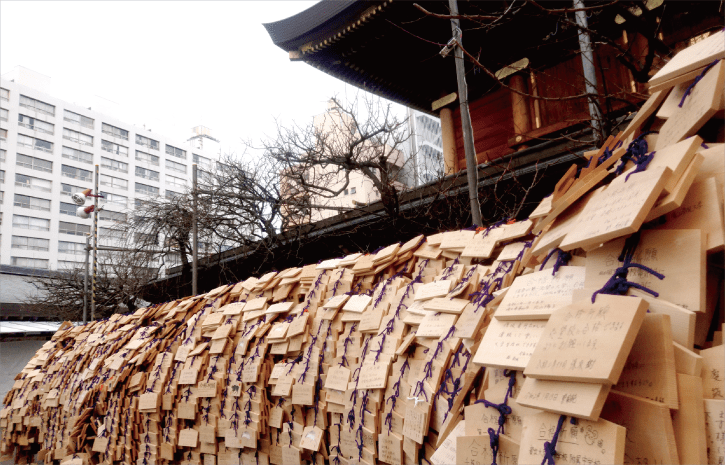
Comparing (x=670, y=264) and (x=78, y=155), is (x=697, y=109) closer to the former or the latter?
(x=670, y=264)

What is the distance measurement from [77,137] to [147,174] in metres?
7.48

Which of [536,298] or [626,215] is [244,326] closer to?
[536,298]

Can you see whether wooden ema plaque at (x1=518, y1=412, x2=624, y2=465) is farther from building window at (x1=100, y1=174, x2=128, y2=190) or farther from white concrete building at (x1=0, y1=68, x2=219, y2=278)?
building window at (x1=100, y1=174, x2=128, y2=190)

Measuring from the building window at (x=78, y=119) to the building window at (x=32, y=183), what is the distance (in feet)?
21.7

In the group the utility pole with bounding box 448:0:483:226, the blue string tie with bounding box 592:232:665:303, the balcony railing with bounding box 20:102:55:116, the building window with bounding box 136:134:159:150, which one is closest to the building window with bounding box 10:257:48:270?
the balcony railing with bounding box 20:102:55:116

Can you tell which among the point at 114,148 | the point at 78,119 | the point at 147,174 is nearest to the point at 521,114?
the point at 78,119

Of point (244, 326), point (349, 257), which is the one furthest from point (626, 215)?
point (244, 326)

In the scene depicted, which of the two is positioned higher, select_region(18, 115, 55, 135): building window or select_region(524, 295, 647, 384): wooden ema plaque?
select_region(18, 115, 55, 135): building window

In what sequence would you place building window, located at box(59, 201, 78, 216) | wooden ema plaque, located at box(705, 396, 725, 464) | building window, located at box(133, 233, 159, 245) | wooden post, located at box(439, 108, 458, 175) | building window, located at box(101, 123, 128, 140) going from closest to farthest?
1. wooden ema plaque, located at box(705, 396, 725, 464)
2. wooden post, located at box(439, 108, 458, 175)
3. building window, located at box(133, 233, 159, 245)
4. building window, located at box(59, 201, 78, 216)
5. building window, located at box(101, 123, 128, 140)

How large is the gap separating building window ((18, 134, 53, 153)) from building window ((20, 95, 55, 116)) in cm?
280

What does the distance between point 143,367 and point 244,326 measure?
1426 mm

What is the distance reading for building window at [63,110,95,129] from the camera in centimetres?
4187

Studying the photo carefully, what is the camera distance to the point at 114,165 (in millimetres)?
44875

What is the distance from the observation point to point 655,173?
130 cm
